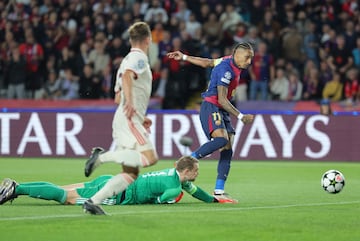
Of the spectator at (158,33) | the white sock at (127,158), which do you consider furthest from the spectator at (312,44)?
the white sock at (127,158)

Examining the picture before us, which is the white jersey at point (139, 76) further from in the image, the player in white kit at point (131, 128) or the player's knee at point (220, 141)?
the player's knee at point (220, 141)

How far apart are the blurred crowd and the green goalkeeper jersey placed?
1219cm

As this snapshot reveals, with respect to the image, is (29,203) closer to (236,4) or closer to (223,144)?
(223,144)

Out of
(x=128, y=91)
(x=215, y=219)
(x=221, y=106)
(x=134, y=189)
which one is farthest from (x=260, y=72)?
(x=128, y=91)

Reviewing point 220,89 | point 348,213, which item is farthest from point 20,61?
point 348,213

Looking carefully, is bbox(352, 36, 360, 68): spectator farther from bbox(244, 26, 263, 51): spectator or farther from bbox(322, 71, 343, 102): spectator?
bbox(244, 26, 263, 51): spectator

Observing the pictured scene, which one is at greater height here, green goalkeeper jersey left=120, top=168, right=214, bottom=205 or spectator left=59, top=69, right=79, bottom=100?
spectator left=59, top=69, right=79, bottom=100

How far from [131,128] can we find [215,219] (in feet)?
4.29

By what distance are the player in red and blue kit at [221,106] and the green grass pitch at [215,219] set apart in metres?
0.57

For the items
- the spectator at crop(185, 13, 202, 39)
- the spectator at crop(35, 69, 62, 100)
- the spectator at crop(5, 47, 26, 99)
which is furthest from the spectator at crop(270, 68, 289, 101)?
the spectator at crop(5, 47, 26, 99)

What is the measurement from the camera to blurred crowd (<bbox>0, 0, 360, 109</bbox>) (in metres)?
23.8

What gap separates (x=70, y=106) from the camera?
24469mm

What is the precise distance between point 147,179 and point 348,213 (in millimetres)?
2323

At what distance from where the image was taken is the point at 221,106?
42.2ft
